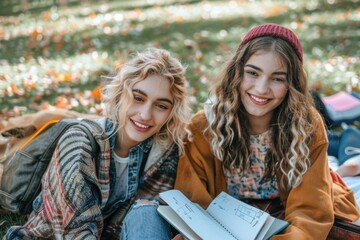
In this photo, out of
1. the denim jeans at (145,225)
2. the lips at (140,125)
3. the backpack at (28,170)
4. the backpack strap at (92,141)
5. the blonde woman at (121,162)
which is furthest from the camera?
the backpack at (28,170)

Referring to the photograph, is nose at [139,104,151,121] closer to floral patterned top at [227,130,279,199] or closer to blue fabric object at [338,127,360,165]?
floral patterned top at [227,130,279,199]

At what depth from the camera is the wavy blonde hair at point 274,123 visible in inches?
114

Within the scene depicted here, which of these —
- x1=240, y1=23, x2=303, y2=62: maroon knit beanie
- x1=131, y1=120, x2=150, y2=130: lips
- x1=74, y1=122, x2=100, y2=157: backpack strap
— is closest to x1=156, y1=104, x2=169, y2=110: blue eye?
x1=131, y1=120, x2=150, y2=130: lips

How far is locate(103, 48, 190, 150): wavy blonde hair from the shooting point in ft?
9.37

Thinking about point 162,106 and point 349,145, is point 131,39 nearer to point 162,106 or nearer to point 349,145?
point 349,145

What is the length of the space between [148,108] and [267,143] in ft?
2.58

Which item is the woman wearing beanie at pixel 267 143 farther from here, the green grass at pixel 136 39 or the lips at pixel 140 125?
the green grass at pixel 136 39

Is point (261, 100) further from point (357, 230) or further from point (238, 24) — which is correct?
point (238, 24)

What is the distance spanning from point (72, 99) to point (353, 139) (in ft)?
9.70

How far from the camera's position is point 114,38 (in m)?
8.35

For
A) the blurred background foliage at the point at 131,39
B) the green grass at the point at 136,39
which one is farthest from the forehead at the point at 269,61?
the green grass at the point at 136,39

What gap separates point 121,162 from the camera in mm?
2955

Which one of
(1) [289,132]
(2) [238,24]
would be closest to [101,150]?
(1) [289,132]

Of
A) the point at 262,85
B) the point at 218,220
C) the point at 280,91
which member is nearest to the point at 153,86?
the point at 262,85
